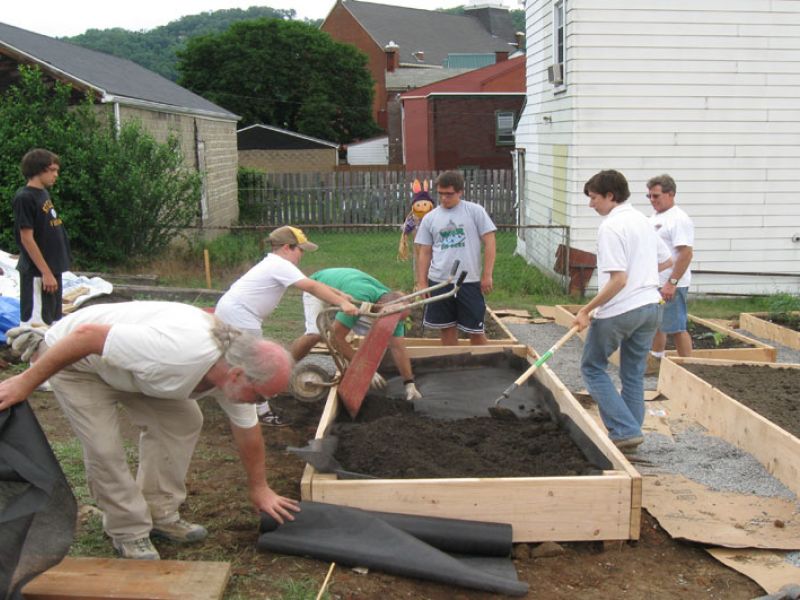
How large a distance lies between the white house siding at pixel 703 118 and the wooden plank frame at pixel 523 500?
871 centimetres

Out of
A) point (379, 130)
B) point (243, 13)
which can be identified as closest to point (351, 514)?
point (379, 130)

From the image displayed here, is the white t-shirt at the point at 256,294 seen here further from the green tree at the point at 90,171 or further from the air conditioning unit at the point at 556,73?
the air conditioning unit at the point at 556,73

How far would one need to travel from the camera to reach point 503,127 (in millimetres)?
36094

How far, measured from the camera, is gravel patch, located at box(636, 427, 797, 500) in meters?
5.16

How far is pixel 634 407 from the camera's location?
5.67 metres

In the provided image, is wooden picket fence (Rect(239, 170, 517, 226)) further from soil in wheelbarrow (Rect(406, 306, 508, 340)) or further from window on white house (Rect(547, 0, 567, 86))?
soil in wheelbarrow (Rect(406, 306, 508, 340))

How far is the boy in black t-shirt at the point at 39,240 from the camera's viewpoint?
704 cm

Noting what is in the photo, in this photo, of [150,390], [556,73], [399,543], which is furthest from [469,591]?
[556,73]

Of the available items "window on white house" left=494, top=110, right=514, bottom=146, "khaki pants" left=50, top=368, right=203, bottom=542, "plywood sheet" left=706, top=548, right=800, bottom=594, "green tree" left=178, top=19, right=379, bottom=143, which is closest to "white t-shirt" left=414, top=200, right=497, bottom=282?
"plywood sheet" left=706, top=548, right=800, bottom=594

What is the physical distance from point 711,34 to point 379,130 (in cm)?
4228

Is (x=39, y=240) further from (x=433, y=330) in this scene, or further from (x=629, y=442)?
(x=629, y=442)

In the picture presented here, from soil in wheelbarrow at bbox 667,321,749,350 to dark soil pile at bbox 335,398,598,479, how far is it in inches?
146

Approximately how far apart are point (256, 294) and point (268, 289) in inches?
3.3

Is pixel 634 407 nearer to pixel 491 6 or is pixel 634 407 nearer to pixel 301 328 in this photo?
pixel 301 328
